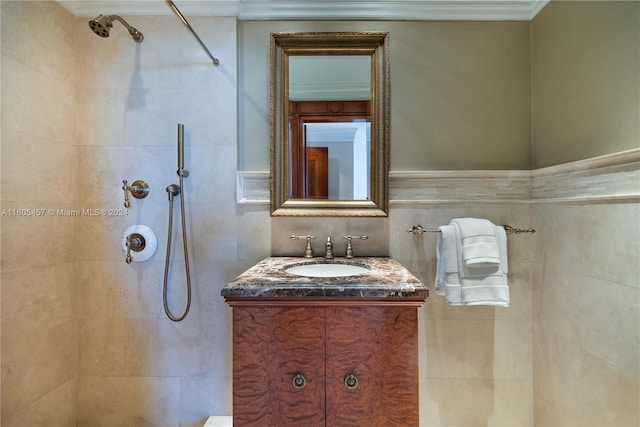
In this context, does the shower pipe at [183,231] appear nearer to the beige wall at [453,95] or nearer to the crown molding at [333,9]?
the beige wall at [453,95]

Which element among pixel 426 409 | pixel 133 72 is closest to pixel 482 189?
pixel 426 409

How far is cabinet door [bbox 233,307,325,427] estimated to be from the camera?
89 cm

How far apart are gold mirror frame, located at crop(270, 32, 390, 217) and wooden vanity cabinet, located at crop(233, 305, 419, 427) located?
64cm

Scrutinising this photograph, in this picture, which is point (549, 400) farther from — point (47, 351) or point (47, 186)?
point (47, 186)

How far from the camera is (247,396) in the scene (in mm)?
893

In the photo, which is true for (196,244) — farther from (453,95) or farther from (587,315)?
(587,315)

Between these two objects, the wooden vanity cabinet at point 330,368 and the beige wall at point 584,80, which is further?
the beige wall at point 584,80

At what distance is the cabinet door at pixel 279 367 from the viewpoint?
0.89 metres

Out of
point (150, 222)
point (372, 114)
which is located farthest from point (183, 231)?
point (372, 114)

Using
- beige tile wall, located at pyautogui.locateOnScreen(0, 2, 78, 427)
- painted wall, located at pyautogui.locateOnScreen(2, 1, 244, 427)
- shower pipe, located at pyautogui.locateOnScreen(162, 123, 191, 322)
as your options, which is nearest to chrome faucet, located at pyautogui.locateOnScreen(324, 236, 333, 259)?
painted wall, located at pyautogui.locateOnScreen(2, 1, 244, 427)

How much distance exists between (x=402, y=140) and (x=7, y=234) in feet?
5.95

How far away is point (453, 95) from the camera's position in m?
1.46

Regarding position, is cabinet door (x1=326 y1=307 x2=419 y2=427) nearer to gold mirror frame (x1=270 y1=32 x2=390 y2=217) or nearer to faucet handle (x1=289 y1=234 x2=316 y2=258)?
faucet handle (x1=289 y1=234 x2=316 y2=258)

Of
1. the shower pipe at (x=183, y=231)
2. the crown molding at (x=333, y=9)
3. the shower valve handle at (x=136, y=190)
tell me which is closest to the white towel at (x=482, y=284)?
the crown molding at (x=333, y=9)
